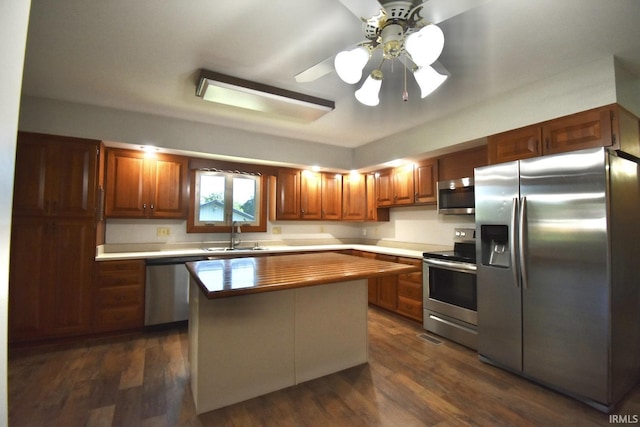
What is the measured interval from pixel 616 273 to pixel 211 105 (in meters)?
3.78

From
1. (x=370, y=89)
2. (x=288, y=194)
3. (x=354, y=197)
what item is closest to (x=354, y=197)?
(x=354, y=197)

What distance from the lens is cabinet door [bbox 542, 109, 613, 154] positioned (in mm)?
2092

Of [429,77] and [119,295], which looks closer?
[429,77]

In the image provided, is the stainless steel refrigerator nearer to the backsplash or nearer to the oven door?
the oven door

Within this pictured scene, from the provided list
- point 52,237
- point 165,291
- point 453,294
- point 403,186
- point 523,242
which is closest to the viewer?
point 523,242

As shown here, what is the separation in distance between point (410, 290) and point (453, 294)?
0.64m

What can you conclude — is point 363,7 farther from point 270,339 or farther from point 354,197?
point 354,197

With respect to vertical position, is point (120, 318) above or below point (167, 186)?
below

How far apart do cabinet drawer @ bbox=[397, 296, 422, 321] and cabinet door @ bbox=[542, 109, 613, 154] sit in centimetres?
209

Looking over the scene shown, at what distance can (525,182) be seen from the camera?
2203 mm

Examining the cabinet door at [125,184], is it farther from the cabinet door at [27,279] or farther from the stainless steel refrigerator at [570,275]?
the stainless steel refrigerator at [570,275]

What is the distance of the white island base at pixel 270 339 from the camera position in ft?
5.97

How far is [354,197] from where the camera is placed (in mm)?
4875

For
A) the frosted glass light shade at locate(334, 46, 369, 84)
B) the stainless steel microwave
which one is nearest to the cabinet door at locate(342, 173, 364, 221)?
the stainless steel microwave
